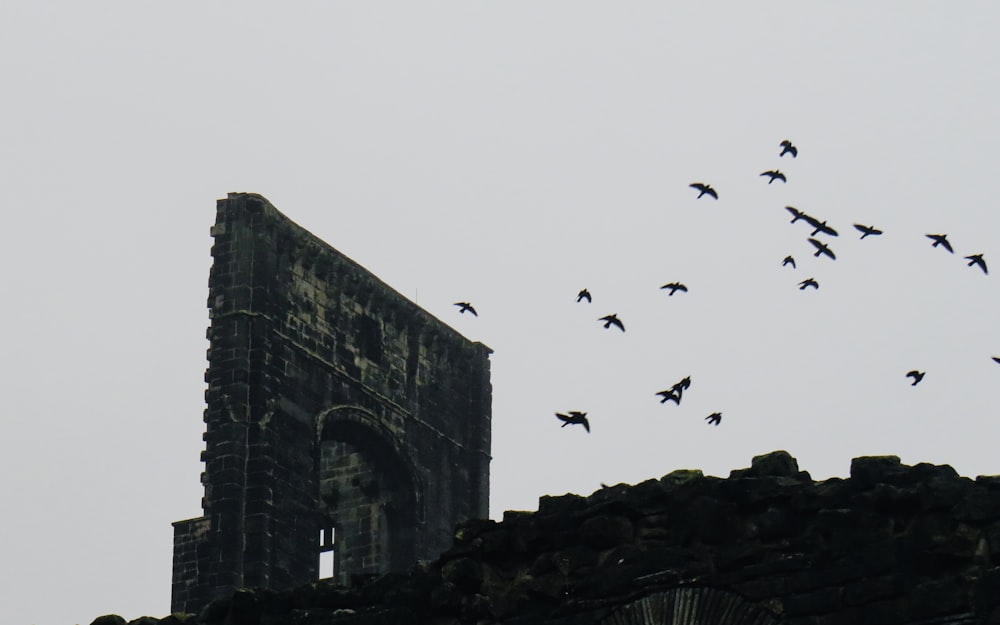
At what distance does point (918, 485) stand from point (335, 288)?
21.5m

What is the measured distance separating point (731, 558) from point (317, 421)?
777 inches

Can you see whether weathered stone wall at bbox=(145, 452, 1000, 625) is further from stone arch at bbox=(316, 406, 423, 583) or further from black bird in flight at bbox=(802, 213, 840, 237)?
stone arch at bbox=(316, 406, 423, 583)

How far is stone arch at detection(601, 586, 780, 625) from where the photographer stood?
14.2 metres

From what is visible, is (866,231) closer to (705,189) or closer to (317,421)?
(705,189)

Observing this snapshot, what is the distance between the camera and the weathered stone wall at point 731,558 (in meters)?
13.9

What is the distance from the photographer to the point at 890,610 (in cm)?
1384

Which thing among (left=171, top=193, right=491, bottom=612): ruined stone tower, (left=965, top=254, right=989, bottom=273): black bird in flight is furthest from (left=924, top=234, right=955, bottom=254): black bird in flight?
(left=171, top=193, right=491, bottom=612): ruined stone tower

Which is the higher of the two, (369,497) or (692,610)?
(369,497)

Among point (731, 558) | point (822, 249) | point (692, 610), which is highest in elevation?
point (822, 249)

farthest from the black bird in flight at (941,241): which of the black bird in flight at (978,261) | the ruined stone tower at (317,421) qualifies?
the ruined stone tower at (317,421)

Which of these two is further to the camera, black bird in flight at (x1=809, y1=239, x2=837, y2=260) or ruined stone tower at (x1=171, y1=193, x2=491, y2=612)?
ruined stone tower at (x1=171, y1=193, x2=491, y2=612)

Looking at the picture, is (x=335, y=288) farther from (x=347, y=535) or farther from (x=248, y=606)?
(x=248, y=606)

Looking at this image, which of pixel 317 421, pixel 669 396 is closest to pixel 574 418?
pixel 669 396

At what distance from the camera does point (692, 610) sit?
1443 centimetres
